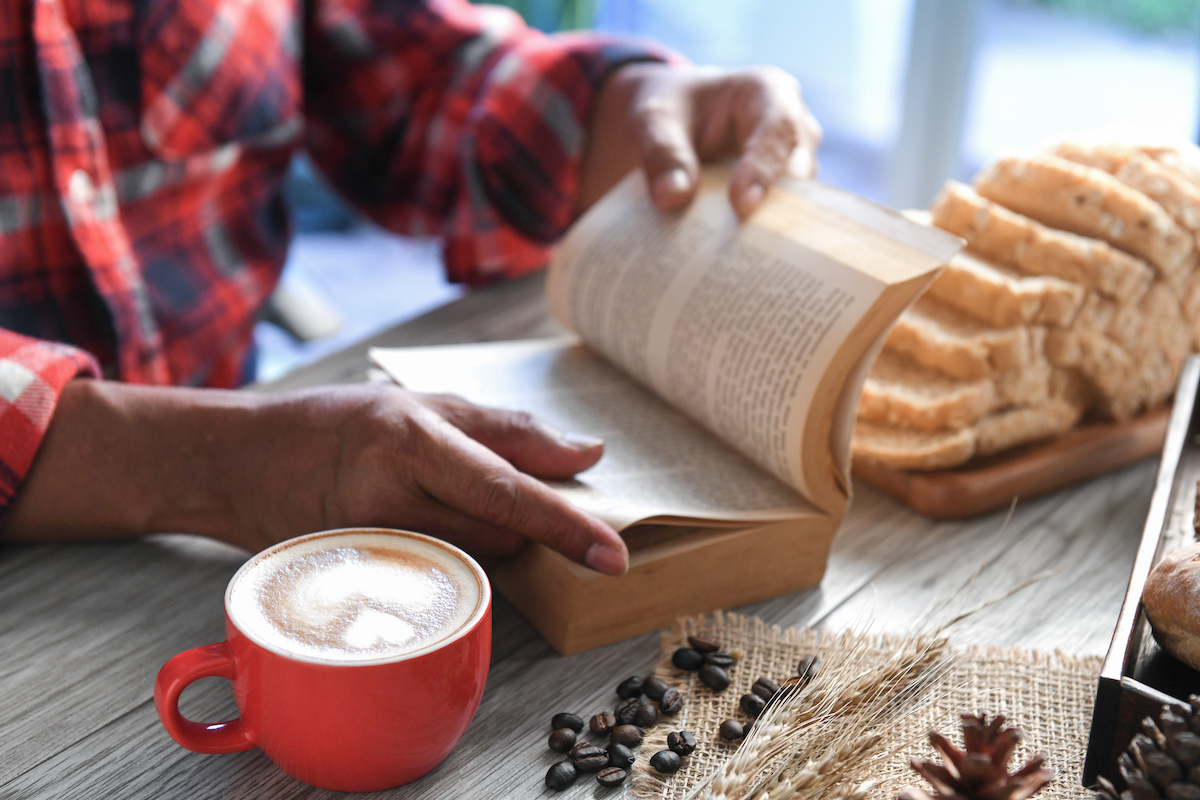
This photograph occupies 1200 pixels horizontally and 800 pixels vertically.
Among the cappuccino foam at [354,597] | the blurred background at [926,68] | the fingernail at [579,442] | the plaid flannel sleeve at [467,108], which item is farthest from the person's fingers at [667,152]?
the blurred background at [926,68]

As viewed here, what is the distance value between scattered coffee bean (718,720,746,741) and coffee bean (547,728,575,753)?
4.4 inches

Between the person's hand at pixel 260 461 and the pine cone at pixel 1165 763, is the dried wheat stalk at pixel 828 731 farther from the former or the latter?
the person's hand at pixel 260 461

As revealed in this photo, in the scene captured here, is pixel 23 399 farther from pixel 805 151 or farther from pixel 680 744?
pixel 805 151

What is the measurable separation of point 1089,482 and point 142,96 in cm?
131

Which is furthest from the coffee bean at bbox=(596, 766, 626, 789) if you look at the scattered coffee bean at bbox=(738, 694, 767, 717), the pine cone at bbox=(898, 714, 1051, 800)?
the pine cone at bbox=(898, 714, 1051, 800)

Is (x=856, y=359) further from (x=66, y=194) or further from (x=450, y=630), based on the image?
(x=66, y=194)

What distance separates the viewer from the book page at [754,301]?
0.87 m

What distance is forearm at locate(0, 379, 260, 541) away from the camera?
0.90 metres

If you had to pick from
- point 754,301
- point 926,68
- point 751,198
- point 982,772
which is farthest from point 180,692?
point 926,68

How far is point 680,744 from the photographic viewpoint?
70 cm

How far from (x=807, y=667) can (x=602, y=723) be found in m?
0.17

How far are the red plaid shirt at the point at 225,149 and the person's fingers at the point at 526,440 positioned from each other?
0.39 meters

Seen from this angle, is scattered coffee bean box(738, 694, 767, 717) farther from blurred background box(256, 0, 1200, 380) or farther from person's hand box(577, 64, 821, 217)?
blurred background box(256, 0, 1200, 380)

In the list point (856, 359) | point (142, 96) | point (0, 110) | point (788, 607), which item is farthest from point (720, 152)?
point (0, 110)
